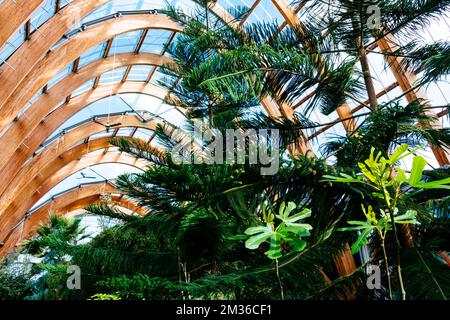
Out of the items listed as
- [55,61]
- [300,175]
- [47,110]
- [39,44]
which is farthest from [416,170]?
[47,110]

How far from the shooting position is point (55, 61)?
7820 millimetres

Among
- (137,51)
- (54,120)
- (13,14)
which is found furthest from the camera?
(137,51)

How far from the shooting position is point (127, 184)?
1.89 meters

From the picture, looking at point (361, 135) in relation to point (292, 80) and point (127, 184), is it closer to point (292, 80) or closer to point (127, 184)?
point (292, 80)

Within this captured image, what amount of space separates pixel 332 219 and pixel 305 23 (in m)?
1.24

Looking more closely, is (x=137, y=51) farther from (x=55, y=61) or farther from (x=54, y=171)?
(x=54, y=171)

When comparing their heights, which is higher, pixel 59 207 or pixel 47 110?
Answer: pixel 47 110

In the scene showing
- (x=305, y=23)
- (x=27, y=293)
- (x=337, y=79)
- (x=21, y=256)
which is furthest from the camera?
(x=21, y=256)

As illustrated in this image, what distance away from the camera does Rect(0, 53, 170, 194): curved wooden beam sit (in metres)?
8.57

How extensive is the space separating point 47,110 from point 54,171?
16.7 ft

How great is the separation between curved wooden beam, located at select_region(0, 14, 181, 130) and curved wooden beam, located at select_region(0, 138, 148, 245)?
434 cm

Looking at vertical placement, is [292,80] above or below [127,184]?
above

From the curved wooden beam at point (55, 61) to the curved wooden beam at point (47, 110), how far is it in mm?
1689
